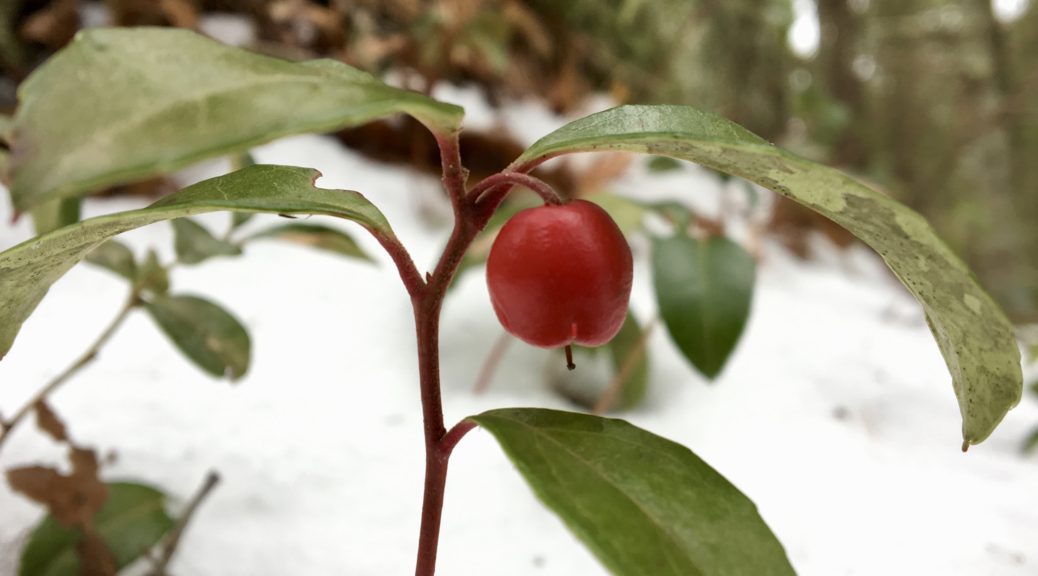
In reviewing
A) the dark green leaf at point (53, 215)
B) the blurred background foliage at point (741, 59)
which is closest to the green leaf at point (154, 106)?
the dark green leaf at point (53, 215)

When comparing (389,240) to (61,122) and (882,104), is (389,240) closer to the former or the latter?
(61,122)

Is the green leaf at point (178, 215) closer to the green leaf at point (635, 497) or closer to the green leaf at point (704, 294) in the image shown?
the green leaf at point (635, 497)

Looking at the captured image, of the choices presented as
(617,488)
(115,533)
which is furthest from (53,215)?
(617,488)

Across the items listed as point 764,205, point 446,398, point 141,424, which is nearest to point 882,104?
point 764,205

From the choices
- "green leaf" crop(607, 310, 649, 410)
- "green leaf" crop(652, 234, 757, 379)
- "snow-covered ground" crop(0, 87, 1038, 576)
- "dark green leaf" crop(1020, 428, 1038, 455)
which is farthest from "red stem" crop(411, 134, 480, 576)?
"dark green leaf" crop(1020, 428, 1038, 455)

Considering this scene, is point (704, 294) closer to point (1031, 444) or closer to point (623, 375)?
point (623, 375)
